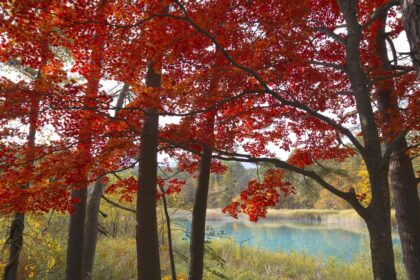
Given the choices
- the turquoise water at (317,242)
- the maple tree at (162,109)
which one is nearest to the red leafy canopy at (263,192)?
the maple tree at (162,109)

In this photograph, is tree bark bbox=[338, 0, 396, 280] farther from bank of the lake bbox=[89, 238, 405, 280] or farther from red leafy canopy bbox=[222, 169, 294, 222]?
bank of the lake bbox=[89, 238, 405, 280]

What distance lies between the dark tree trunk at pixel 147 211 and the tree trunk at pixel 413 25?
148 inches

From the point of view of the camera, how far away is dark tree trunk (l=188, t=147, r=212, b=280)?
19.0ft

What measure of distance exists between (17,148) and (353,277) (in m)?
10.7

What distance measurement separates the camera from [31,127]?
7215mm

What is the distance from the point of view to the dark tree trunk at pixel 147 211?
5.01 meters

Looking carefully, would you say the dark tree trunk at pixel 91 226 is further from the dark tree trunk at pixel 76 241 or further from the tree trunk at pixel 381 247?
the tree trunk at pixel 381 247

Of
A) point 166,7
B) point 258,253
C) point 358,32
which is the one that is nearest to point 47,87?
point 166,7

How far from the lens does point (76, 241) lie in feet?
20.3

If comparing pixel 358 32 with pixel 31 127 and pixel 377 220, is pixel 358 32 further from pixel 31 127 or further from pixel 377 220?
pixel 31 127

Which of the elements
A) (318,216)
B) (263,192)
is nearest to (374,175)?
(263,192)

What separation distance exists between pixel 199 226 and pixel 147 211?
4.06 feet

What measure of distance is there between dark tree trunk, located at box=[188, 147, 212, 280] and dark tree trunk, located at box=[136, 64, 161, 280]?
2.91 feet

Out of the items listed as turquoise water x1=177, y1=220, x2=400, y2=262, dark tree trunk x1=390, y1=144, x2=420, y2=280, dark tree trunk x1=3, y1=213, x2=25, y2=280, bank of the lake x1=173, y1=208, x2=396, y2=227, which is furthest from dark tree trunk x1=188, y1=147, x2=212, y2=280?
bank of the lake x1=173, y1=208, x2=396, y2=227
